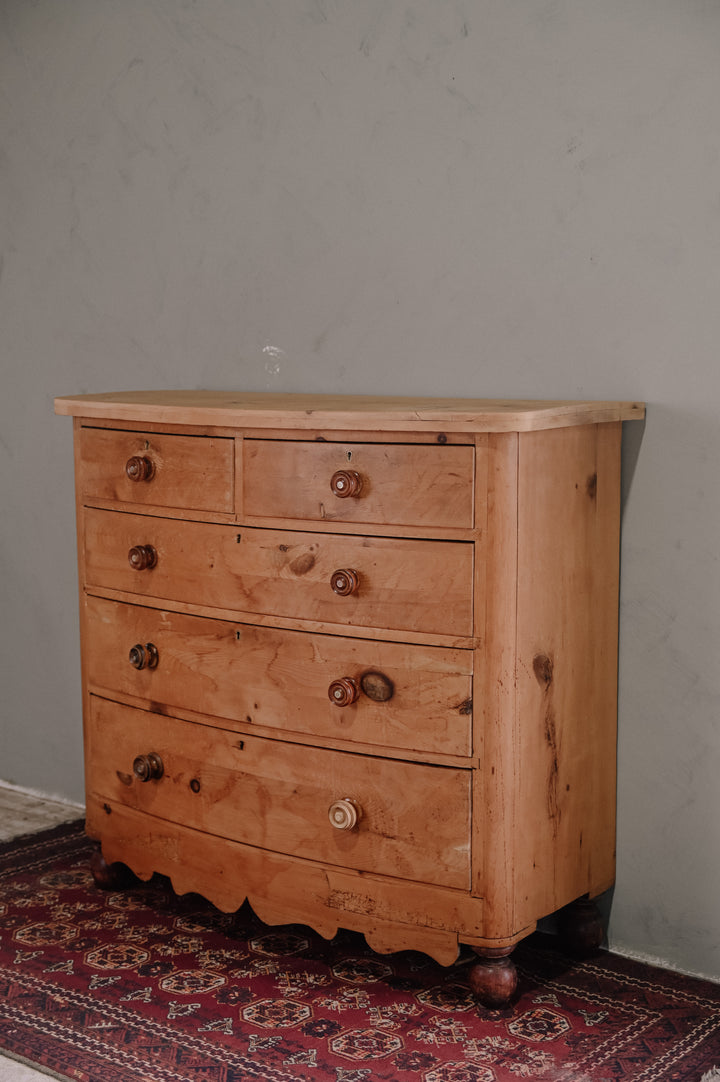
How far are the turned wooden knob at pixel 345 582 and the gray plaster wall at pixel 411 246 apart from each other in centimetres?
60

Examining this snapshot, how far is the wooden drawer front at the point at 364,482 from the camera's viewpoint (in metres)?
2.04

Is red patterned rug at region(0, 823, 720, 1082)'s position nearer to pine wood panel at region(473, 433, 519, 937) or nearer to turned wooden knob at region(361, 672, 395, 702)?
pine wood panel at region(473, 433, 519, 937)

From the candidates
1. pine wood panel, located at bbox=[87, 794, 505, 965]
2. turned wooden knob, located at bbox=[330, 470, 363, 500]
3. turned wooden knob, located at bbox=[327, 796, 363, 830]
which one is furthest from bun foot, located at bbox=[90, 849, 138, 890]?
turned wooden knob, located at bbox=[330, 470, 363, 500]

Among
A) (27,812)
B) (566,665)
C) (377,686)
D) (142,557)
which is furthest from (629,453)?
(27,812)

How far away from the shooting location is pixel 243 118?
284 centimetres

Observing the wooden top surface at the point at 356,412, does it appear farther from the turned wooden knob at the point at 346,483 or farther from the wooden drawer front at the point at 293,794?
the wooden drawer front at the point at 293,794

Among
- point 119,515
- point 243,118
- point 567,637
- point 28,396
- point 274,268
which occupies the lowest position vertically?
point 567,637

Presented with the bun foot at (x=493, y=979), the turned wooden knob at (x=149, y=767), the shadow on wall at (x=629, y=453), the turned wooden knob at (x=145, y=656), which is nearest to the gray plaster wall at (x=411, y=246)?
the shadow on wall at (x=629, y=453)

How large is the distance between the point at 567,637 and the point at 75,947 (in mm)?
1186

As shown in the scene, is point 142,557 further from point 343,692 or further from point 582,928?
point 582,928

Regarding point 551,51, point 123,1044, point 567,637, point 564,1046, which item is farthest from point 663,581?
point 123,1044

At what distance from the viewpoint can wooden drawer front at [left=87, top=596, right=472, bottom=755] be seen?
2086 mm

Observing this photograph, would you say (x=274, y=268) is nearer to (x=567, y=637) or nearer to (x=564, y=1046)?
(x=567, y=637)

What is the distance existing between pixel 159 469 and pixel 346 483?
49cm
